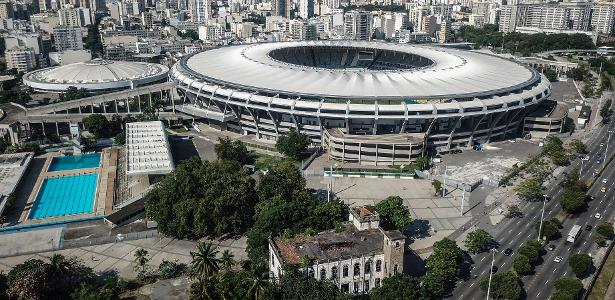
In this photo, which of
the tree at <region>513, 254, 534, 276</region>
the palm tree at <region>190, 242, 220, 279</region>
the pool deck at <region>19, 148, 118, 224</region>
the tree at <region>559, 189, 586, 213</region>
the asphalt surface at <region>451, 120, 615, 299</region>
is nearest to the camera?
the palm tree at <region>190, 242, 220, 279</region>

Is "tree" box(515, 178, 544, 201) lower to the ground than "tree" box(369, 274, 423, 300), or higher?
lower

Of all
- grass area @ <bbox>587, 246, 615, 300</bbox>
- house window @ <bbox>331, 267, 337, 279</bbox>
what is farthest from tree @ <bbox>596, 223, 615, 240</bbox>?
house window @ <bbox>331, 267, 337, 279</bbox>

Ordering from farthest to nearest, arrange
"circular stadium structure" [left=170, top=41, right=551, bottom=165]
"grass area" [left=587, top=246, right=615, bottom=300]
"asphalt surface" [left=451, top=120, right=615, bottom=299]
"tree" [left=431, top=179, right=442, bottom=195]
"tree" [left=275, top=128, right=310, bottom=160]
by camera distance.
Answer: "tree" [left=275, top=128, right=310, bottom=160] → "circular stadium structure" [left=170, top=41, right=551, bottom=165] → "tree" [left=431, top=179, right=442, bottom=195] → "asphalt surface" [left=451, top=120, right=615, bottom=299] → "grass area" [left=587, top=246, right=615, bottom=300]

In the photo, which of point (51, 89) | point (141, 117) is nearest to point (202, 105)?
point (141, 117)

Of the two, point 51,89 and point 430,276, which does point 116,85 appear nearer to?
point 51,89

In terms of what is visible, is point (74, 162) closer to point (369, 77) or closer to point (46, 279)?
point (46, 279)

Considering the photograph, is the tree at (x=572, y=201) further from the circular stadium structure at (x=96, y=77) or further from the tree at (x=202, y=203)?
the circular stadium structure at (x=96, y=77)

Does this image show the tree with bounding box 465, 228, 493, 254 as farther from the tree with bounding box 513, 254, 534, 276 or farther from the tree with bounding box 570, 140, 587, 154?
the tree with bounding box 570, 140, 587, 154
